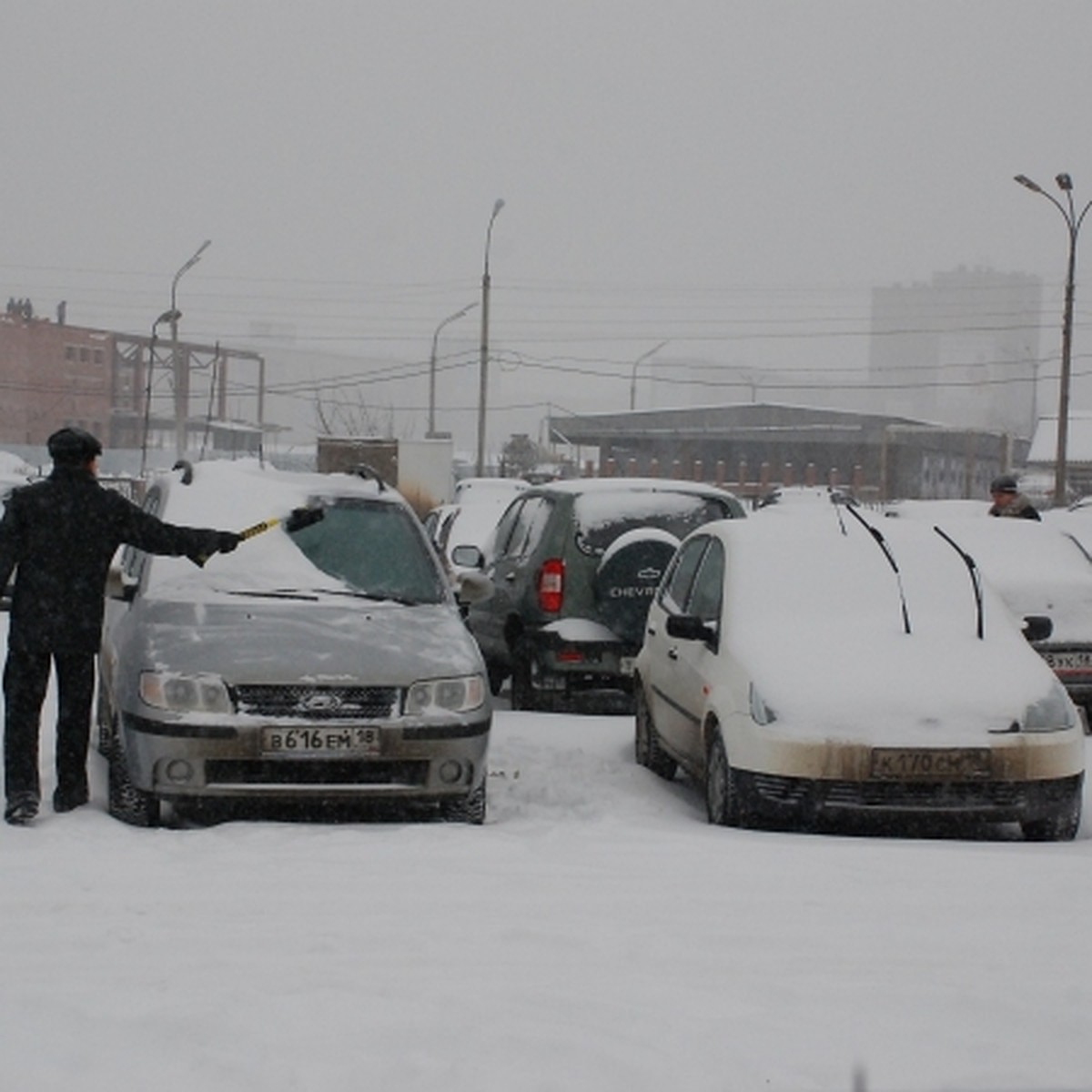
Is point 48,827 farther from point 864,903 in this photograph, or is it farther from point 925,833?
point 925,833

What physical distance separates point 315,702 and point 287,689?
0.12 meters

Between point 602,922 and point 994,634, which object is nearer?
point 602,922

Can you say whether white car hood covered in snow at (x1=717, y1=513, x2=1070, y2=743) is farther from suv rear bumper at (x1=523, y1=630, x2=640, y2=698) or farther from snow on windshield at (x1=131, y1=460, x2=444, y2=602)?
suv rear bumper at (x1=523, y1=630, x2=640, y2=698)

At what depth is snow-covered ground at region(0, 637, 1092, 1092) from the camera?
3.98 m

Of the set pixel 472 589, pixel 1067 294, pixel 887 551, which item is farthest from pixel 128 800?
pixel 1067 294

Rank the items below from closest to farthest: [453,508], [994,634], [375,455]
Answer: [994,634] < [453,508] < [375,455]

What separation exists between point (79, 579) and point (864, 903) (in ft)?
11.6

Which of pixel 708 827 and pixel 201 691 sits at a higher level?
pixel 201 691

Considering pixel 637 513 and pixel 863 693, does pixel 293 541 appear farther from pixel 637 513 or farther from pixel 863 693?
pixel 637 513

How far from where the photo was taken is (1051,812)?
23.6ft

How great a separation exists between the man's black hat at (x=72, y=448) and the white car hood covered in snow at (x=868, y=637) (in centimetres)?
291

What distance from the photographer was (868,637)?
7633mm

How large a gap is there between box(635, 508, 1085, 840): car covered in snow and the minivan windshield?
123 centimetres

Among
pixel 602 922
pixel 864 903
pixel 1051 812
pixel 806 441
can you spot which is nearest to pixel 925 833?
pixel 1051 812
